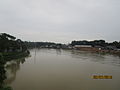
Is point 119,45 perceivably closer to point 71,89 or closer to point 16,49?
point 16,49

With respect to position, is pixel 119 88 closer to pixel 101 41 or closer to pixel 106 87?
pixel 106 87

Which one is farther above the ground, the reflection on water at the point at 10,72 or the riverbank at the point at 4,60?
the riverbank at the point at 4,60

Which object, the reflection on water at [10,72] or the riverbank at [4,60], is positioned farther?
the reflection on water at [10,72]

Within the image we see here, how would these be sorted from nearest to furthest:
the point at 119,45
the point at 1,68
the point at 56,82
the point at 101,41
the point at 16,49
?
the point at 1,68
the point at 56,82
the point at 16,49
the point at 119,45
the point at 101,41

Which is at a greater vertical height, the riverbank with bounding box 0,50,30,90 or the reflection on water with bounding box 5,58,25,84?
the riverbank with bounding box 0,50,30,90

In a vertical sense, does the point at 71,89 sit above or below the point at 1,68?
below

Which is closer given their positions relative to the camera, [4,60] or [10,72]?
[10,72]

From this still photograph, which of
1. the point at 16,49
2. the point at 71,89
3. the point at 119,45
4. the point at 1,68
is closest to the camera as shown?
the point at 1,68

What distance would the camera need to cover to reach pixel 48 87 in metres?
8.60

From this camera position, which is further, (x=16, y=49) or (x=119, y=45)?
(x=119, y=45)

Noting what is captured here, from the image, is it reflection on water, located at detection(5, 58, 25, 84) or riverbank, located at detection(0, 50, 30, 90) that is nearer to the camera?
riverbank, located at detection(0, 50, 30, 90)

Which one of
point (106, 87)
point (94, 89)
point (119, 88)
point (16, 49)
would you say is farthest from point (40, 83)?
point (16, 49)

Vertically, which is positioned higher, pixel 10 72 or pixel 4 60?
pixel 4 60

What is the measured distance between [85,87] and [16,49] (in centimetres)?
2053
